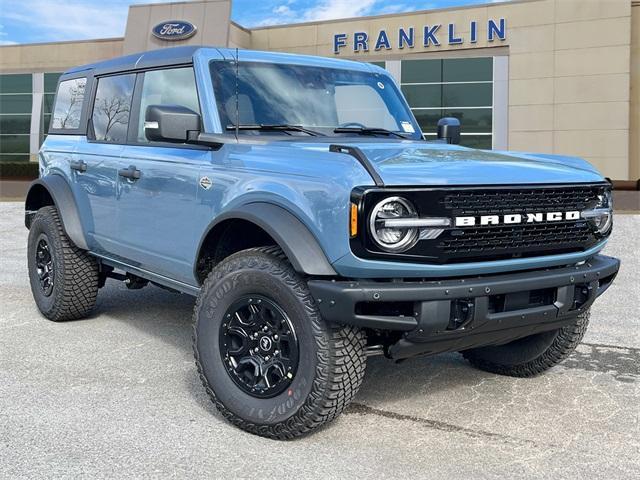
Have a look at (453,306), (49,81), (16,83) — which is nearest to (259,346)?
(453,306)

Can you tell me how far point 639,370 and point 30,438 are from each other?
3.66 metres

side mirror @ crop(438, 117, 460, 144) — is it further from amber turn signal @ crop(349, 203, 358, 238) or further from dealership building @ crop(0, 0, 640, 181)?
dealership building @ crop(0, 0, 640, 181)

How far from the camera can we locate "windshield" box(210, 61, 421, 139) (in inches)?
169

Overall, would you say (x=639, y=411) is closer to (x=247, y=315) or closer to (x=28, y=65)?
(x=247, y=315)

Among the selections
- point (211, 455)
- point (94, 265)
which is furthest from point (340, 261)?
point (94, 265)

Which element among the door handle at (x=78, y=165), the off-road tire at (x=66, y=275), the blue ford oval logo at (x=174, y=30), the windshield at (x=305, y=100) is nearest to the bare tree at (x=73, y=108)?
the door handle at (x=78, y=165)

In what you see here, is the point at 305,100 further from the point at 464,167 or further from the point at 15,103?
the point at 15,103

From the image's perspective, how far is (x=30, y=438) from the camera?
353 cm

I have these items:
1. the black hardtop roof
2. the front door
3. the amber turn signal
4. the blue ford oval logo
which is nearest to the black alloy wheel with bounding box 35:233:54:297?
the front door

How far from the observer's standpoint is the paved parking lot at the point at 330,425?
323 centimetres

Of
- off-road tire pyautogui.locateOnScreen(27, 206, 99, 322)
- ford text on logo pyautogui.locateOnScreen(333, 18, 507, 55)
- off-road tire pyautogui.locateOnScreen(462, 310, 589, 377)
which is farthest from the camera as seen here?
ford text on logo pyautogui.locateOnScreen(333, 18, 507, 55)

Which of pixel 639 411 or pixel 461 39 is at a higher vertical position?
pixel 461 39

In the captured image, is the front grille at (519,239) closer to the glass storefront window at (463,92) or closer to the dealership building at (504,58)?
the dealership building at (504,58)

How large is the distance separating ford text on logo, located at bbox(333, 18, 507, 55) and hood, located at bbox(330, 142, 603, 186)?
96.7 feet
